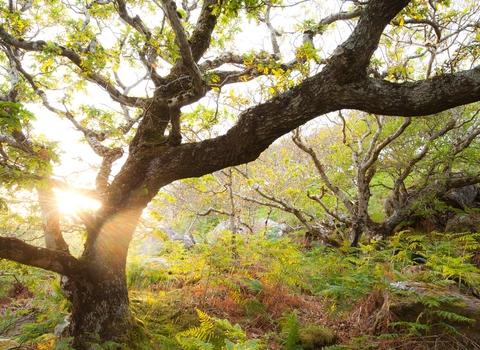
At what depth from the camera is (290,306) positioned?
563cm

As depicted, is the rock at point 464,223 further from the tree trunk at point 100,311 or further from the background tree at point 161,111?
the tree trunk at point 100,311

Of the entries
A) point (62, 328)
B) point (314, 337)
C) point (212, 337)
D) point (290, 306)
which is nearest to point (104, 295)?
point (62, 328)

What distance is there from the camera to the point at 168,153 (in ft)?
15.1

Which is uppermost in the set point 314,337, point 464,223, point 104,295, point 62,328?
point 464,223

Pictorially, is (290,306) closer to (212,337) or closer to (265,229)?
(212,337)

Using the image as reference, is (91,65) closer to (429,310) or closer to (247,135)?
(247,135)

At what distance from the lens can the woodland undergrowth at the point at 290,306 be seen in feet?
11.7

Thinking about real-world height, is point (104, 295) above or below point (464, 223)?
below

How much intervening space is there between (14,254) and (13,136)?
3.70 meters

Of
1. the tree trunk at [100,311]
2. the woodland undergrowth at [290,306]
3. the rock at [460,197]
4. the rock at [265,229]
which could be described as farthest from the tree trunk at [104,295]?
the rock at [460,197]

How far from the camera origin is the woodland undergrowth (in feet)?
11.7

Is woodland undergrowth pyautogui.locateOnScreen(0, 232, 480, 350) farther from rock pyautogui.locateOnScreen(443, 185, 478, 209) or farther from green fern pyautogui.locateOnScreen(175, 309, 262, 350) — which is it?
rock pyautogui.locateOnScreen(443, 185, 478, 209)

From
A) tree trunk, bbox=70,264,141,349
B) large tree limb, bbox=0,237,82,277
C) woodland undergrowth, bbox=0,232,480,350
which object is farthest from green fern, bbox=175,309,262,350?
large tree limb, bbox=0,237,82,277

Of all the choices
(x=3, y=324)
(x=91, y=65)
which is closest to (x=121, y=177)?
(x=91, y=65)
